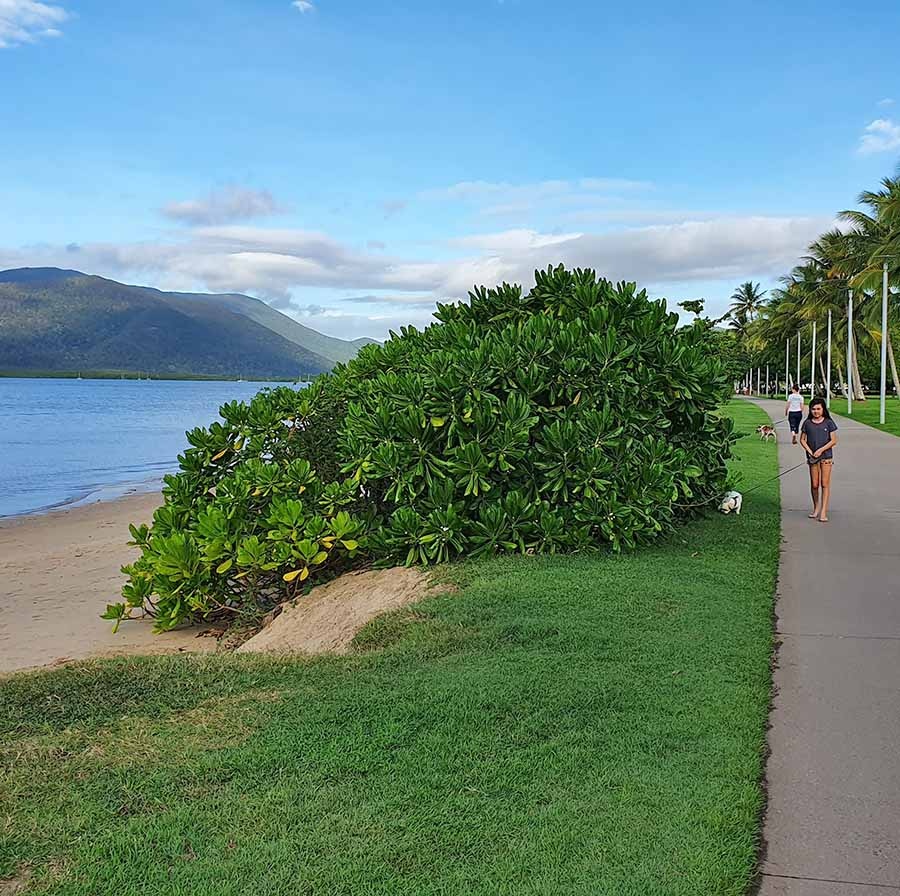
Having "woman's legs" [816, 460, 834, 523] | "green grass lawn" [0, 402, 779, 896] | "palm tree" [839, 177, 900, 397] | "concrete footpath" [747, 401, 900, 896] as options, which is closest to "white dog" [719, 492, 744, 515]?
"concrete footpath" [747, 401, 900, 896]

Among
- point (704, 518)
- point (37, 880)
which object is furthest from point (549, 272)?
point (37, 880)

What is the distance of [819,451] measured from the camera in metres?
12.4

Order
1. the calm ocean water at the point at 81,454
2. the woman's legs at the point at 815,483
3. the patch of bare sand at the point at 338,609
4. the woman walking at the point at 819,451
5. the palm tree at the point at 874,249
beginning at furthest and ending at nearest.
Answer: the palm tree at the point at 874,249
the calm ocean water at the point at 81,454
the woman's legs at the point at 815,483
the woman walking at the point at 819,451
the patch of bare sand at the point at 338,609

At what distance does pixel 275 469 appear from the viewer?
8.58 meters

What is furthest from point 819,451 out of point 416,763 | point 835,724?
point 416,763

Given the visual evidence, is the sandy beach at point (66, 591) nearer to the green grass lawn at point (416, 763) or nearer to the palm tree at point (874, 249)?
the green grass lawn at point (416, 763)

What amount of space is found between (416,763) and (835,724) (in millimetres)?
2112

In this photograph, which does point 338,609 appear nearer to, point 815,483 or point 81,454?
point 815,483

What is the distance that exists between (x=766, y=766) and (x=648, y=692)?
87cm

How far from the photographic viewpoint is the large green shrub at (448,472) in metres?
8.34

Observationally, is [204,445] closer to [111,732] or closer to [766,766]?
[111,732]

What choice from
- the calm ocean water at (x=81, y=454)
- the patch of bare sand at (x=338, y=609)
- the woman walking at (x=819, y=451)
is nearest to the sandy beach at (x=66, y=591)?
the patch of bare sand at (x=338, y=609)

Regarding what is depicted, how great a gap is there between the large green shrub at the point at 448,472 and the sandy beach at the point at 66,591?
0.48 m

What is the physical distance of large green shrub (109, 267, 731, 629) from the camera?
27.3 feet
